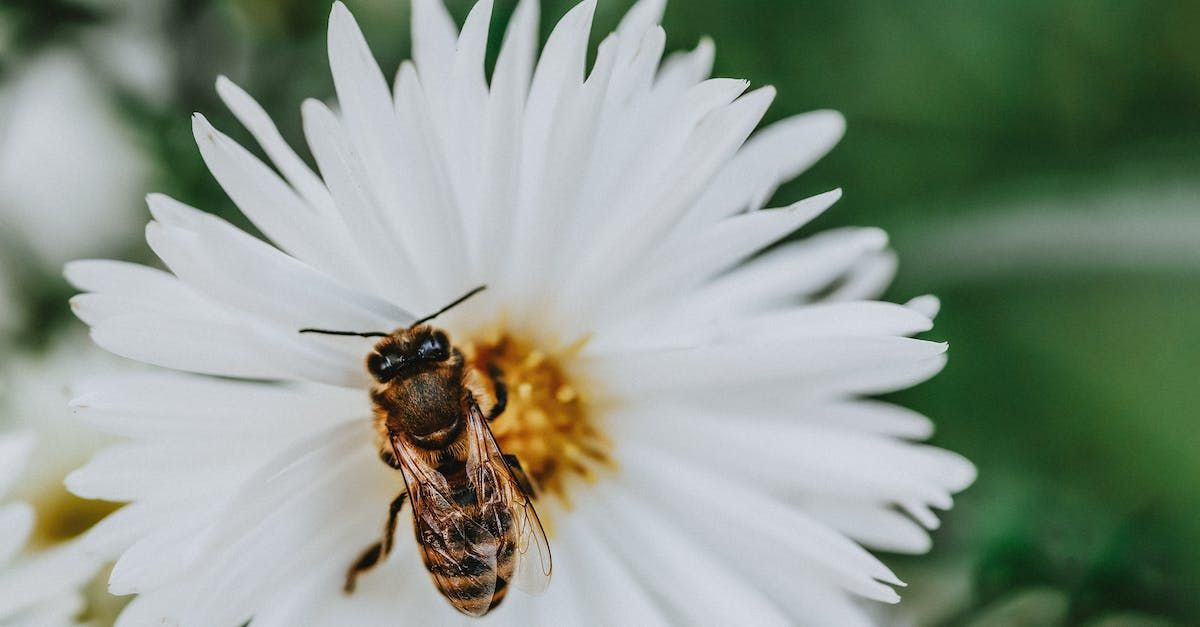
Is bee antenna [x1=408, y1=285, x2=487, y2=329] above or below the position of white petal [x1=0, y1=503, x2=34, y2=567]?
above

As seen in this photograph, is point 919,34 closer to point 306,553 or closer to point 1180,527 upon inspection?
point 1180,527

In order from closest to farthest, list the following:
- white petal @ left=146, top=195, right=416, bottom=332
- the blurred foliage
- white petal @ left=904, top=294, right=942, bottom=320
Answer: white petal @ left=146, top=195, right=416, bottom=332, white petal @ left=904, top=294, right=942, bottom=320, the blurred foliage

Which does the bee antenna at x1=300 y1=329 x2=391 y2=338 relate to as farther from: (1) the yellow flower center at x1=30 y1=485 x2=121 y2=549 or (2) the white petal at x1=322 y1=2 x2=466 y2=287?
(1) the yellow flower center at x1=30 y1=485 x2=121 y2=549

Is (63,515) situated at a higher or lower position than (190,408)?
lower

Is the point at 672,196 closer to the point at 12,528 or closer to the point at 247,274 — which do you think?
the point at 247,274

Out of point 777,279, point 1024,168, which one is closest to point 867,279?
point 777,279

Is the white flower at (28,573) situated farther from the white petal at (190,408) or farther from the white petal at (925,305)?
the white petal at (925,305)

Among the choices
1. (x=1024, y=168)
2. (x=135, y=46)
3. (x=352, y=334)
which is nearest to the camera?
(x=352, y=334)

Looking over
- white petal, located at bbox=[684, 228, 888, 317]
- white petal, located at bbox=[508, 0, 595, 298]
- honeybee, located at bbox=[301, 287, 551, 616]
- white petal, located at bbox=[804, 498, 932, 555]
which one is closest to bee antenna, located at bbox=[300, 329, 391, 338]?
honeybee, located at bbox=[301, 287, 551, 616]
